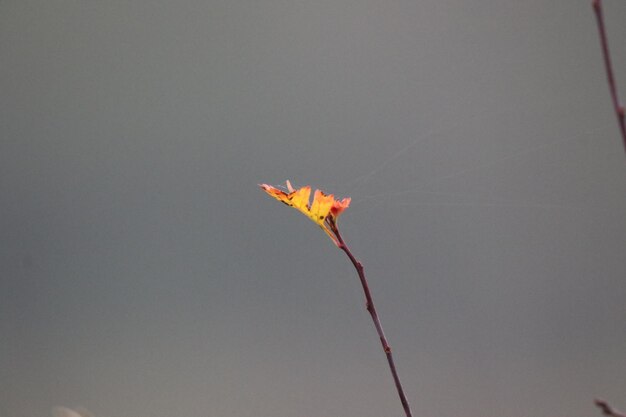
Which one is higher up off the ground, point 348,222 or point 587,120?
point 587,120

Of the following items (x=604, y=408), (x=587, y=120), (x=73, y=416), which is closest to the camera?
(x=604, y=408)

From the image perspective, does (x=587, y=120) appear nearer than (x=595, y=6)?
No

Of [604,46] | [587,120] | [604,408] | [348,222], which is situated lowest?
[604,408]

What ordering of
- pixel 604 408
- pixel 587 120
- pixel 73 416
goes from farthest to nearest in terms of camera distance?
pixel 587 120 < pixel 73 416 < pixel 604 408

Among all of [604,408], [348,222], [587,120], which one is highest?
[587,120]

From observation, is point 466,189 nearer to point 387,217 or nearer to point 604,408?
point 387,217

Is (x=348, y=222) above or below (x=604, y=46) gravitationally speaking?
above

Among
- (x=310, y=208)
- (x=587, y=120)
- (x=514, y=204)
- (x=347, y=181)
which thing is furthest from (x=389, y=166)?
(x=310, y=208)

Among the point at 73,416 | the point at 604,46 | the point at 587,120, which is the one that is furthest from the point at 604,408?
the point at 587,120

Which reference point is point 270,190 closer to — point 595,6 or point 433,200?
point 595,6
